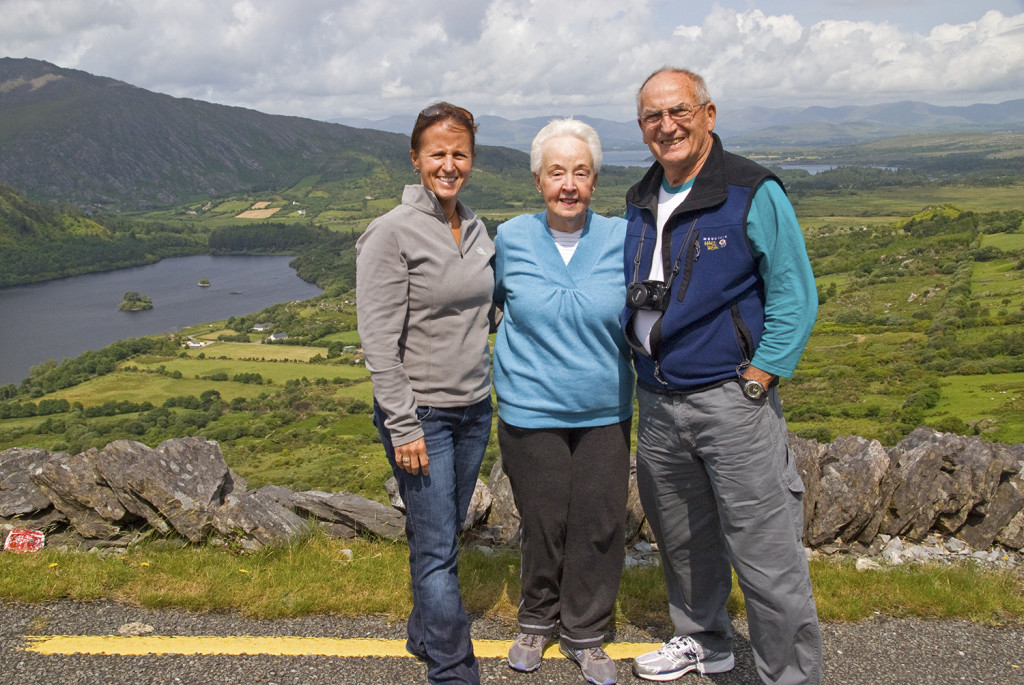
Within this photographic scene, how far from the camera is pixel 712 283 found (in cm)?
313

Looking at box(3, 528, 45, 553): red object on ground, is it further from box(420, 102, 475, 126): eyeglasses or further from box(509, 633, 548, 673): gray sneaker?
box(420, 102, 475, 126): eyeglasses

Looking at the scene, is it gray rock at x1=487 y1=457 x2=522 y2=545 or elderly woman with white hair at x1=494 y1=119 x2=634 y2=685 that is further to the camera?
gray rock at x1=487 y1=457 x2=522 y2=545

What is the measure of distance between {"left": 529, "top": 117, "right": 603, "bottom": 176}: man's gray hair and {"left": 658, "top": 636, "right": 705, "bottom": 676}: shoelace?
93.3 inches

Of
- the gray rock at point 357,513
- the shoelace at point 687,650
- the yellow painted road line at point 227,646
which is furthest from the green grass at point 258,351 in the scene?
the shoelace at point 687,650

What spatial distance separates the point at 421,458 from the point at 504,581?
147 cm

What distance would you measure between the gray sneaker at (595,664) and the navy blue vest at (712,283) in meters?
1.38

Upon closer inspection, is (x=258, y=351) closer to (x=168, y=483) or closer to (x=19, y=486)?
(x=19, y=486)

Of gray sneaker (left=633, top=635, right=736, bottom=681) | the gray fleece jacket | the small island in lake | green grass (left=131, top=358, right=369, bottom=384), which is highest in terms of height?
the gray fleece jacket

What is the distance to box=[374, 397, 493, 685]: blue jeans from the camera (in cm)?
343

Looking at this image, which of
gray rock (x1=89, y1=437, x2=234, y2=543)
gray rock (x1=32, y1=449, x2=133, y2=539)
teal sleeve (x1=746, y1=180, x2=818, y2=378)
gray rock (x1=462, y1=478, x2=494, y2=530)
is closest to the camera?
teal sleeve (x1=746, y1=180, x2=818, y2=378)

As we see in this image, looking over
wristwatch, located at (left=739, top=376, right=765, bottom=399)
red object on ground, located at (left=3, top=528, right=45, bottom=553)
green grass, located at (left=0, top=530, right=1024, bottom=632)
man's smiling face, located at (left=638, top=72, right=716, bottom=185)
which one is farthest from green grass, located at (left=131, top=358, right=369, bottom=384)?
wristwatch, located at (left=739, top=376, right=765, bottom=399)

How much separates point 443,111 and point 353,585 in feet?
8.85

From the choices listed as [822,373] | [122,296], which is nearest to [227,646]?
[822,373]

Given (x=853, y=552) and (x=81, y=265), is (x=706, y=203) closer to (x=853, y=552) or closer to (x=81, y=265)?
(x=853, y=552)
